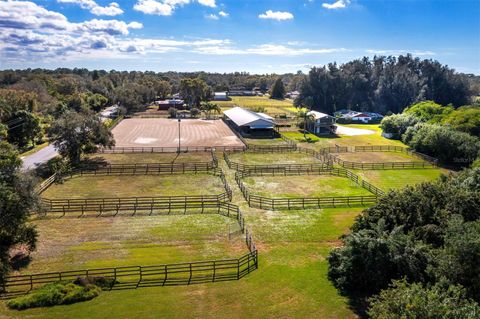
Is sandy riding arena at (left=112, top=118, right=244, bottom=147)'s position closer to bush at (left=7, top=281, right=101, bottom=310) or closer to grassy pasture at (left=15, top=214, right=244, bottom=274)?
grassy pasture at (left=15, top=214, right=244, bottom=274)

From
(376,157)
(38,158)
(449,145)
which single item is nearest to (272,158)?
(376,157)

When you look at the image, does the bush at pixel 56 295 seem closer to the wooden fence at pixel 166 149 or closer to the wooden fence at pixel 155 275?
the wooden fence at pixel 155 275

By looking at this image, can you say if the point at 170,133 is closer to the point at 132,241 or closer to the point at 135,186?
the point at 135,186

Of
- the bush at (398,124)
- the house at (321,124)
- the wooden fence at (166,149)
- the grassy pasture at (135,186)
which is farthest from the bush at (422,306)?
the house at (321,124)

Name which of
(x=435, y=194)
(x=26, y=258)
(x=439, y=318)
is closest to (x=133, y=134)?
(x=26, y=258)

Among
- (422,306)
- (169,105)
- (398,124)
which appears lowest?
(422,306)

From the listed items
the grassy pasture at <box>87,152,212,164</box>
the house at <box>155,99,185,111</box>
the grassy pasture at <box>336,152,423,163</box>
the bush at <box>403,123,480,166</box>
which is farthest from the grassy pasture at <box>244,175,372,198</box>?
the house at <box>155,99,185,111</box>
